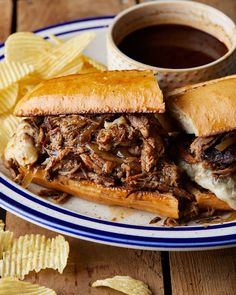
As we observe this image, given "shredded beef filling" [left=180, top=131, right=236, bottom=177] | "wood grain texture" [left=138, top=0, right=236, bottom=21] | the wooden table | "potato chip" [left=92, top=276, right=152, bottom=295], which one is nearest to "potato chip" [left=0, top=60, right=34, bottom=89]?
the wooden table

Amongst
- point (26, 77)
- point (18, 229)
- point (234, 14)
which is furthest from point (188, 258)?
point (234, 14)

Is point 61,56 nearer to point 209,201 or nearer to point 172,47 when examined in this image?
point 172,47

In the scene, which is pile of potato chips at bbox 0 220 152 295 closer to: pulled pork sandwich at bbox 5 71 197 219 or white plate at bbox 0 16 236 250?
white plate at bbox 0 16 236 250

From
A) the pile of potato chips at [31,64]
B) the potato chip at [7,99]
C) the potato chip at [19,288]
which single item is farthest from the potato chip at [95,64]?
the potato chip at [19,288]

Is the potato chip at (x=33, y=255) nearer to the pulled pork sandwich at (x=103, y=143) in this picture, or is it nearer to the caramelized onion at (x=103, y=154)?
the pulled pork sandwich at (x=103, y=143)

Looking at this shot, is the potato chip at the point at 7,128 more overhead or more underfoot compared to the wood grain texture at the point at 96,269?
more overhead
